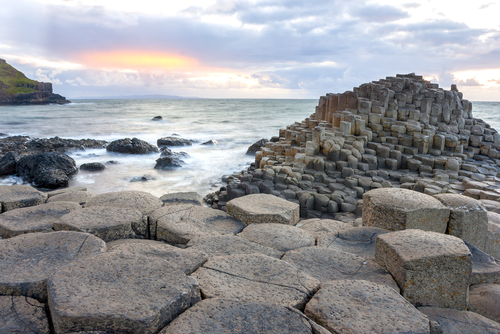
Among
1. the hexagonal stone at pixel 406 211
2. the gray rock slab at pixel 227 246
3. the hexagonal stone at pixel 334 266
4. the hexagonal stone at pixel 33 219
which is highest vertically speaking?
the hexagonal stone at pixel 406 211

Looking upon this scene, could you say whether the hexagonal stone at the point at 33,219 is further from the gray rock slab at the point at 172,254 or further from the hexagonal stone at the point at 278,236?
the hexagonal stone at the point at 278,236

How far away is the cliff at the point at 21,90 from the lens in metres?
60.3

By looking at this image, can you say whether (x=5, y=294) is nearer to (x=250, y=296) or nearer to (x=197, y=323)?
(x=197, y=323)

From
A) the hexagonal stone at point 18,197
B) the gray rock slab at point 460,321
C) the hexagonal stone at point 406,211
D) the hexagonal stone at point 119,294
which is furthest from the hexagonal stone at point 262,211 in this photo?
the hexagonal stone at point 18,197

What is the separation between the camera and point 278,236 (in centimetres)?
316

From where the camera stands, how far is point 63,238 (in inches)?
103

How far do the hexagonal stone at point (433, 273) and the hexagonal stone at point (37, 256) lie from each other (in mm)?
2359

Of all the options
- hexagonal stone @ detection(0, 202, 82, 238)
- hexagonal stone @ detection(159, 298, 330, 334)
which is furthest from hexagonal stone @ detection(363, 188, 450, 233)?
hexagonal stone @ detection(0, 202, 82, 238)

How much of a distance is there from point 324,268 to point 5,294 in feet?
7.52

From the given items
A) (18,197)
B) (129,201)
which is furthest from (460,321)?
(18,197)

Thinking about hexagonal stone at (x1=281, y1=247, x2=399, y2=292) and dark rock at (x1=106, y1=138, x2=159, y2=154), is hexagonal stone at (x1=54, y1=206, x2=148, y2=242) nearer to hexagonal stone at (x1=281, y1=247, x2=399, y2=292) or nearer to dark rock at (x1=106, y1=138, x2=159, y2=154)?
hexagonal stone at (x1=281, y1=247, x2=399, y2=292)

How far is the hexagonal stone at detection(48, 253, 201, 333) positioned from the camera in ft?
5.43

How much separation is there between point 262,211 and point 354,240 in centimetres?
108

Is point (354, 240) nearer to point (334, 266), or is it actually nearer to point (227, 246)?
point (334, 266)
